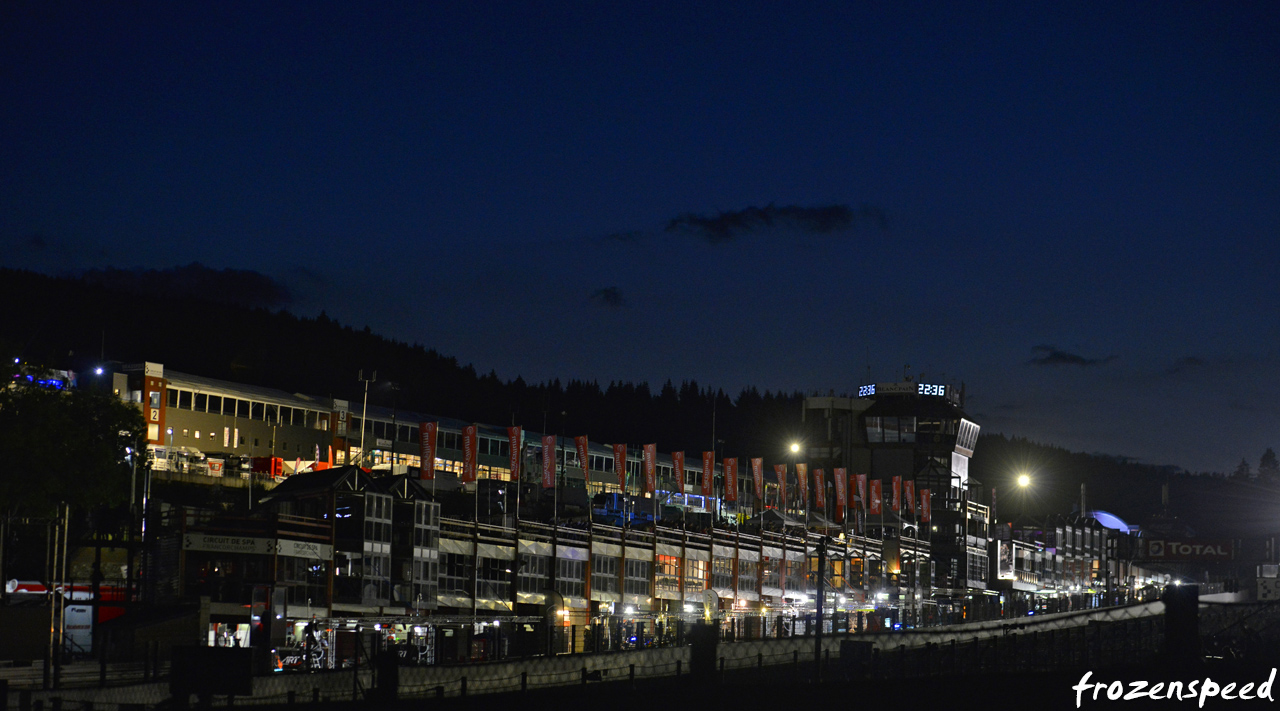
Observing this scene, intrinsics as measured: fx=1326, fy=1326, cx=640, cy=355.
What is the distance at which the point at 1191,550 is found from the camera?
19025 cm

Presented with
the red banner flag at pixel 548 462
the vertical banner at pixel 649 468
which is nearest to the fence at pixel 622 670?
the vertical banner at pixel 649 468

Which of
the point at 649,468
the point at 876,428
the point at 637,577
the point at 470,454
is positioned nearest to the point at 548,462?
the point at 470,454

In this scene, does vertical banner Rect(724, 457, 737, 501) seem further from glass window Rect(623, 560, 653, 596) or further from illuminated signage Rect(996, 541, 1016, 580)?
illuminated signage Rect(996, 541, 1016, 580)

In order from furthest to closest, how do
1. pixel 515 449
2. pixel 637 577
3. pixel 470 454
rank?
pixel 637 577 < pixel 515 449 < pixel 470 454

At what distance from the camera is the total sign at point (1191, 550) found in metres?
188

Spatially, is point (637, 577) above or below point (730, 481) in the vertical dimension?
below

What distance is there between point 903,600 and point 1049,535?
75.7m

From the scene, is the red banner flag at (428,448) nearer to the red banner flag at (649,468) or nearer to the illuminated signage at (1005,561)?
the red banner flag at (649,468)

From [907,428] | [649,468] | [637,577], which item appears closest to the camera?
[637,577]

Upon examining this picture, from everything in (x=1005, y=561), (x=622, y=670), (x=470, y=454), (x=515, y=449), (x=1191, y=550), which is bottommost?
(x=1005, y=561)

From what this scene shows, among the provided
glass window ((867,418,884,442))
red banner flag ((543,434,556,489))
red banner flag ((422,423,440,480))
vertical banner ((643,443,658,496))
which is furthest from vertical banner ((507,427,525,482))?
glass window ((867,418,884,442))

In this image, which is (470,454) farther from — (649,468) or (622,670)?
(622,670)

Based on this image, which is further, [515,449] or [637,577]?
[637,577]

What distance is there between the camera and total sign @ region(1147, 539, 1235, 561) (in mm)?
187750
